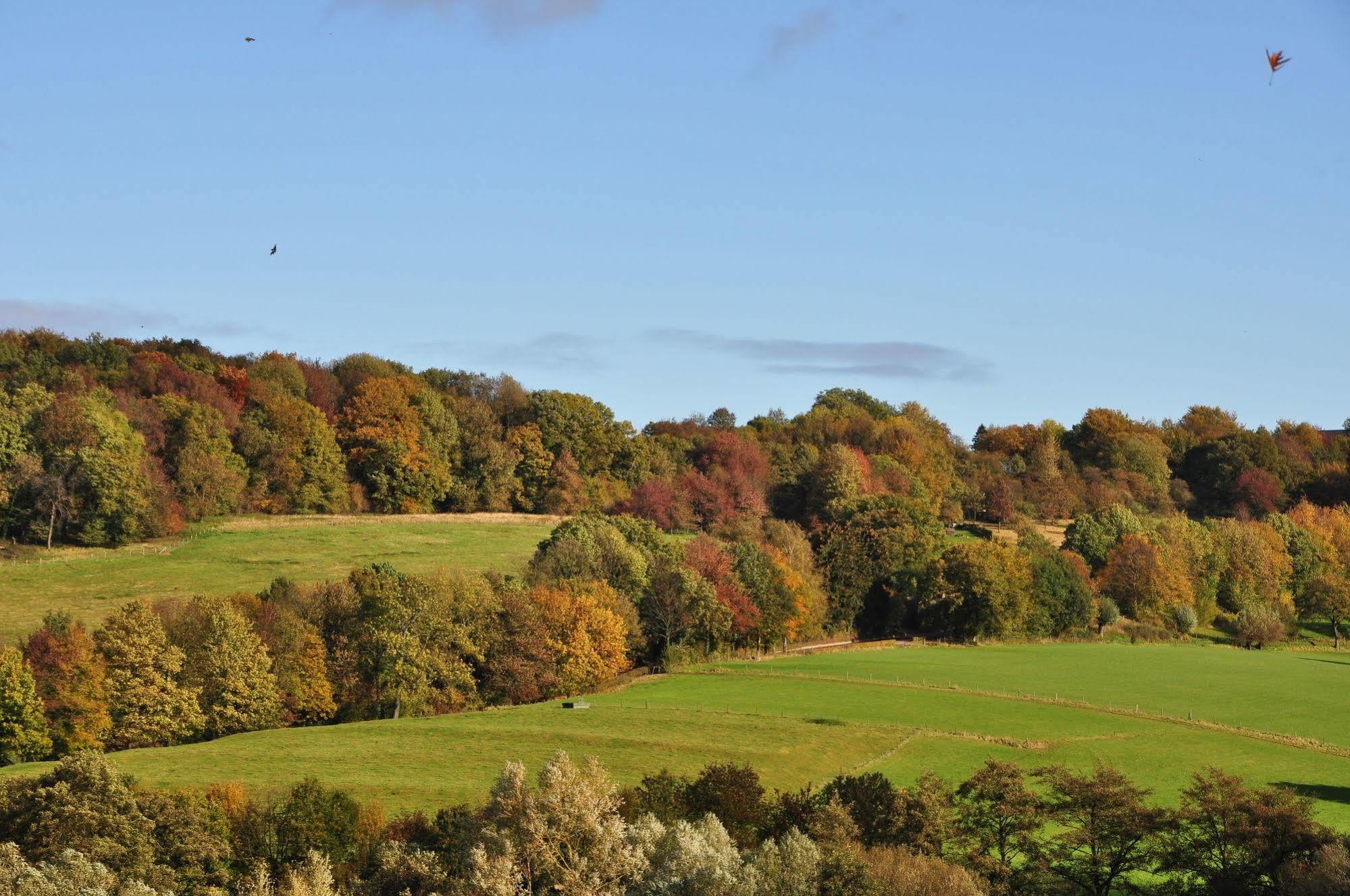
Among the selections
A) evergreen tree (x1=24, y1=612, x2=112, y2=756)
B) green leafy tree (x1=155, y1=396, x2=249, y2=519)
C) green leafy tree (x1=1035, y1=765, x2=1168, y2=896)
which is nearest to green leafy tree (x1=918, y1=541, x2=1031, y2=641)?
green leafy tree (x1=1035, y1=765, x2=1168, y2=896)

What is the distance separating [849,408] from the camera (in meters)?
174

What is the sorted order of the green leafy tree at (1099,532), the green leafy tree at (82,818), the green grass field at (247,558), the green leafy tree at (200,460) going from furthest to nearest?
the green leafy tree at (1099,532), the green leafy tree at (200,460), the green grass field at (247,558), the green leafy tree at (82,818)

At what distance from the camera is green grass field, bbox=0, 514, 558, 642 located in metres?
84.5

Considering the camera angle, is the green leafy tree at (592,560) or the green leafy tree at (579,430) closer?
the green leafy tree at (592,560)

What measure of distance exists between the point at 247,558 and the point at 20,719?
33.8m

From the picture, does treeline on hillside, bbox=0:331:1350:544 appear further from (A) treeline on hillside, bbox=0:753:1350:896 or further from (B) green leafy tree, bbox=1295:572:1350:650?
(A) treeline on hillside, bbox=0:753:1350:896

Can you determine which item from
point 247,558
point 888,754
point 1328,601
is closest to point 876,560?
point 1328,601

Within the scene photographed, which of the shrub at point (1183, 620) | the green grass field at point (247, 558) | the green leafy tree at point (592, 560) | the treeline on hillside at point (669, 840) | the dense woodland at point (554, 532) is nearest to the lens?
the treeline on hillside at point (669, 840)

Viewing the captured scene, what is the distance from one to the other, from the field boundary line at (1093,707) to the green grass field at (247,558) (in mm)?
24020

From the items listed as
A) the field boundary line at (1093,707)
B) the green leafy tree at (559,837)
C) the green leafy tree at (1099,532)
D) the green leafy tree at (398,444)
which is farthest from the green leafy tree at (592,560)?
the green leafy tree at (1099,532)

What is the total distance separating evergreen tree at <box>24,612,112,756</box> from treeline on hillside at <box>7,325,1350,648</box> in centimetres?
3356

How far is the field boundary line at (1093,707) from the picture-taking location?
65.5 meters

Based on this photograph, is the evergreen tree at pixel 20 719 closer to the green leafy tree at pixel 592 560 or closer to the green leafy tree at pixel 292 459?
the green leafy tree at pixel 592 560

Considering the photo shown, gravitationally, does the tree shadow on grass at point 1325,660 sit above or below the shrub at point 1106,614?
below
